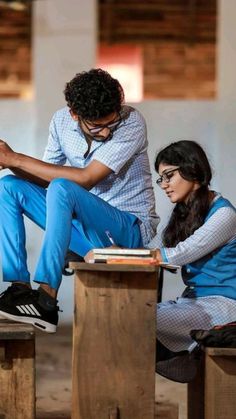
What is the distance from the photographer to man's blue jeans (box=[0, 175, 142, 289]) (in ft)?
13.2

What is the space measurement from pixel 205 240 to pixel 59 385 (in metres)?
2.66

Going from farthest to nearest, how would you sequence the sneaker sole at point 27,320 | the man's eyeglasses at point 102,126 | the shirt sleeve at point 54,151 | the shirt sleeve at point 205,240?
the shirt sleeve at point 54,151 < the man's eyeglasses at point 102,126 < the shirt sleeve at point 205,240 < the sneaker sole at point 27,320

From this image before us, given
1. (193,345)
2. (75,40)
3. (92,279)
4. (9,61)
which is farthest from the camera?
(9,61)

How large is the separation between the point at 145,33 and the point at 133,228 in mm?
6882

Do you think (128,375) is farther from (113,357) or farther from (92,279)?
(92,279)

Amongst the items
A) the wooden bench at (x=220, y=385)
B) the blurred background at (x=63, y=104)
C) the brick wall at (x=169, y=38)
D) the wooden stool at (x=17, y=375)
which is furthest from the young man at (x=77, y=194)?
the brick wall at (x=169, y=38)

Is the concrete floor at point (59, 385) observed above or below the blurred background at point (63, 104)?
below

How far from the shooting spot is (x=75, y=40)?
8.04 meters

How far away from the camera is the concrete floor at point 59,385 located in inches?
211

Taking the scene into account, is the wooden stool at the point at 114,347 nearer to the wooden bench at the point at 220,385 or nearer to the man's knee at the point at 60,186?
the wooden bench at the point at 220,385

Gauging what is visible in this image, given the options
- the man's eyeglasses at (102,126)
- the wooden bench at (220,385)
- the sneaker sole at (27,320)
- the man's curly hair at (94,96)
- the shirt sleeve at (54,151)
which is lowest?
the wooden bench at (220,385)

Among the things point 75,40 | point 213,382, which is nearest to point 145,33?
point 75,40

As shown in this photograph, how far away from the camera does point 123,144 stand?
174 inches

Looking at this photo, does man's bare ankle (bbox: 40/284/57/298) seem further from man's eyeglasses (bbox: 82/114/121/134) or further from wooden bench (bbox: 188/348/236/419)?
man's eyeglasses (bbox: 82/114/121/134)
